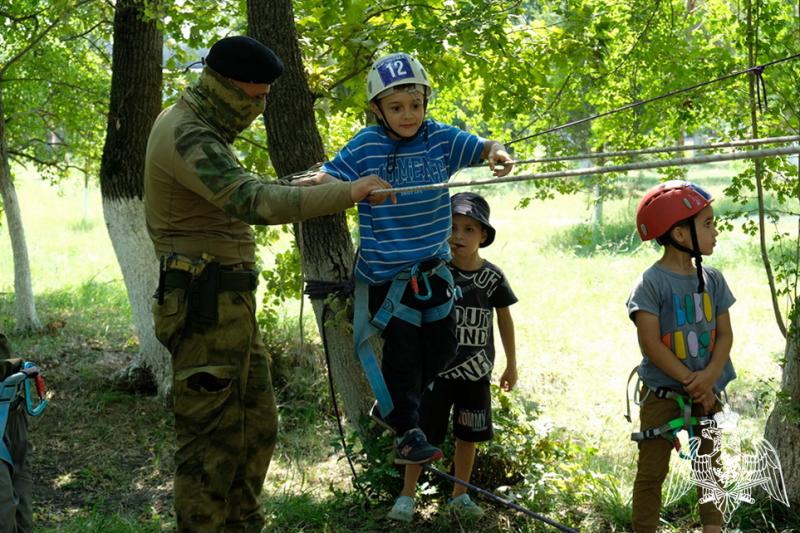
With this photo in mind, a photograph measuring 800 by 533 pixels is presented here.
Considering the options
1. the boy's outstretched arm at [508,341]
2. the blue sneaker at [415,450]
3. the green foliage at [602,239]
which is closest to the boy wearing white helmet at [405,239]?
the blue sneaker at [415,450]

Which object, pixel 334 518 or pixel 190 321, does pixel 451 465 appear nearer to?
pixel 334 518

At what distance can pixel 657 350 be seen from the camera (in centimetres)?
392

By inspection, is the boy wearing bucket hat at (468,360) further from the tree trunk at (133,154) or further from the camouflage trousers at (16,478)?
the tree trunk at (133,154)

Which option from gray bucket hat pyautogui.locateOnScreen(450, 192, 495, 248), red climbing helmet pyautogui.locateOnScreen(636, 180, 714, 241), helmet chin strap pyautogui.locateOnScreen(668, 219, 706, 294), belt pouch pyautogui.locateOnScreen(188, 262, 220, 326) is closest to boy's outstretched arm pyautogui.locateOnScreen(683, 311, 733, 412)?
helmet chin strap pyautogui.locateOnScreen(668, 219, 706, 294)

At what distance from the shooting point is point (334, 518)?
15.8ft

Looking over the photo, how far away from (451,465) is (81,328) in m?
7.09

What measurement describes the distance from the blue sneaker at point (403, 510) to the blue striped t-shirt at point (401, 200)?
3.98 feet

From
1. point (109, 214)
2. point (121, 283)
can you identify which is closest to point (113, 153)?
point (109, 214)

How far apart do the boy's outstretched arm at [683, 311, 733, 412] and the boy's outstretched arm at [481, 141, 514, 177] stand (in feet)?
4.07

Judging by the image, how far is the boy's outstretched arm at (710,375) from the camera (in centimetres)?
391

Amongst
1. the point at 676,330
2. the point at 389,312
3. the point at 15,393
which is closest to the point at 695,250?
the point at 676,330

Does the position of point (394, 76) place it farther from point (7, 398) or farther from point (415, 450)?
point (7, 398)

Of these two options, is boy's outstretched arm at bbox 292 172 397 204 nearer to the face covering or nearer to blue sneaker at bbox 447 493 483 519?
the face covering

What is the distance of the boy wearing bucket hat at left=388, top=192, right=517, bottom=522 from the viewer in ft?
15.0
